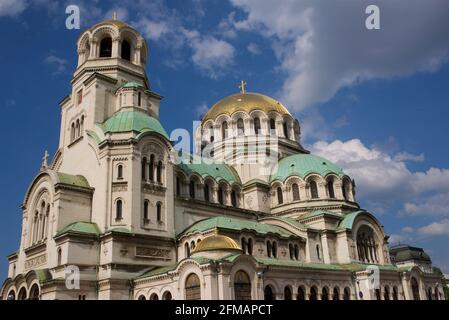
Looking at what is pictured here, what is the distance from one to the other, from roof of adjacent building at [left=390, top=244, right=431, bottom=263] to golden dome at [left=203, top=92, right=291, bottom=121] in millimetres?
42694

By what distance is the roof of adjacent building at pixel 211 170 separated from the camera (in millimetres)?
36953

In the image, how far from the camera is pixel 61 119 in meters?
38.2

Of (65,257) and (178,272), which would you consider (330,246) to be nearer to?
(178,272)

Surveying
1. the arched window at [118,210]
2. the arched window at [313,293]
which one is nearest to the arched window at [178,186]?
the arched window at [118,210]

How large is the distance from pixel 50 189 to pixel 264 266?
16.6 metres

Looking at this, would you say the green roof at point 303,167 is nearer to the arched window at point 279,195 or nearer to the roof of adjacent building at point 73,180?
the arched window at point 279,195

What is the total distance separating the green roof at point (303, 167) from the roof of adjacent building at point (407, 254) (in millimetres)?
42908

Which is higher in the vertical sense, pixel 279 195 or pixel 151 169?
pixel 279 195

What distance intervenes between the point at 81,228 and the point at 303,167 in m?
21.6

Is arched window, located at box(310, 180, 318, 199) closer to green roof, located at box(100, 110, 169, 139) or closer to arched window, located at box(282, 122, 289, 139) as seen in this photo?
arched window, located at box(282, 122, 289, 139)

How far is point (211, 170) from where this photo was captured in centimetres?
3931

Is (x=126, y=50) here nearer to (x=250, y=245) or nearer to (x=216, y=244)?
(x=250, y=245)

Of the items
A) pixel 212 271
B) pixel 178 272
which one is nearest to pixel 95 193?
pixel 178 272

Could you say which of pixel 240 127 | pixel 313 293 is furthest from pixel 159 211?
pixel 240 127
